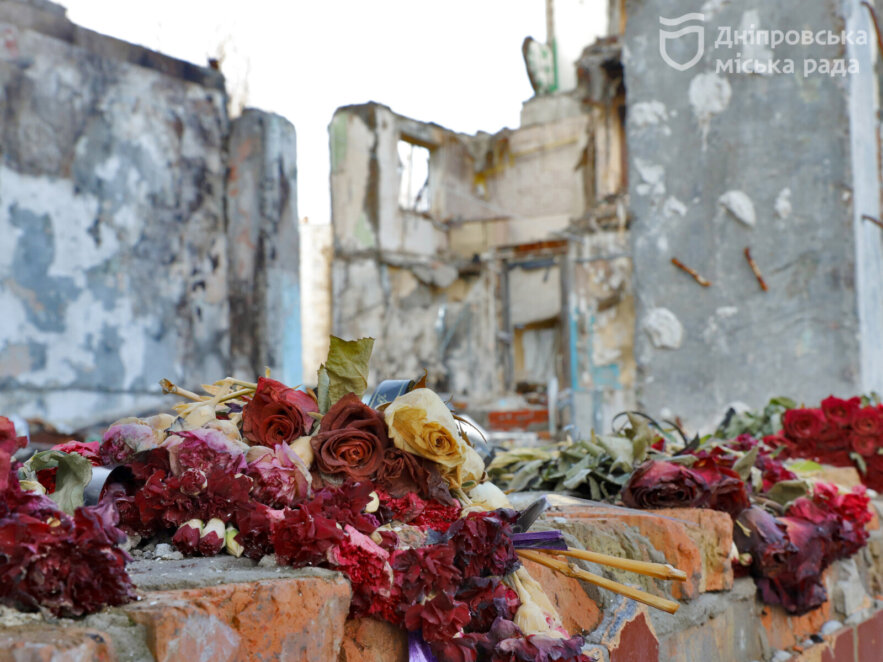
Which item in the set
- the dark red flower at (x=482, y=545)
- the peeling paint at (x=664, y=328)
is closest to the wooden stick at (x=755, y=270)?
the peeling paint at (x=664, y=328)

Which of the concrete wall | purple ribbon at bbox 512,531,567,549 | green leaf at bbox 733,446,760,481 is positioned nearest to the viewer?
purple ribbon at bbox 512,531,567,549

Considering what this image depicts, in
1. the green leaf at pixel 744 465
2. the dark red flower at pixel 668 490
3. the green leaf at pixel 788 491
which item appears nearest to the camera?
the dark red flower at pixel 668 490

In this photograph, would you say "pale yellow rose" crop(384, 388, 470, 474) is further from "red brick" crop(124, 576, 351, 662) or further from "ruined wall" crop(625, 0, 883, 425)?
"ruined wall" crop(625, 0, 883, 425)

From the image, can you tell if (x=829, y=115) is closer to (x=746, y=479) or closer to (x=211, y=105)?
(x=746, y=479)

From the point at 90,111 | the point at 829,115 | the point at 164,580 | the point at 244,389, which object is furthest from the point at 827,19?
the point at 164,580

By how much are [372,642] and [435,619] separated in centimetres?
10

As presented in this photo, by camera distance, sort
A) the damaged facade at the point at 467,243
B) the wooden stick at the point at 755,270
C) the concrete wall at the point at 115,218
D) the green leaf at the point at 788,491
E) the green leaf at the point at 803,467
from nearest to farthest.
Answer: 1. the green leaf at the point at 788,491
2. the green leaf at the point at 803,467
3. the concrete wall at the point at 115,218
4. the wooden stick at the point at 755,270
5. the damaged facade at the point at 467,243

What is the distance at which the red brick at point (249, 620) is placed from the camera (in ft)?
2.80

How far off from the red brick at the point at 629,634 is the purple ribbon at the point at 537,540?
209 mm

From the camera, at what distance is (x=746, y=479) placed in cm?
229

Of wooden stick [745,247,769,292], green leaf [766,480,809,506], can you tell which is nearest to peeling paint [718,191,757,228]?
wooden stick [745,247,769,292]

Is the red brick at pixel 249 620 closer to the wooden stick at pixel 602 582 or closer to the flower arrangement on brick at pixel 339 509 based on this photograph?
the flower arrangement on brick at pixel 339 509

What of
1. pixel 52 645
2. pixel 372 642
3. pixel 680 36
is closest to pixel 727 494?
pixel 372 642

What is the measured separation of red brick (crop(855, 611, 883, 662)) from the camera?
2387mm
